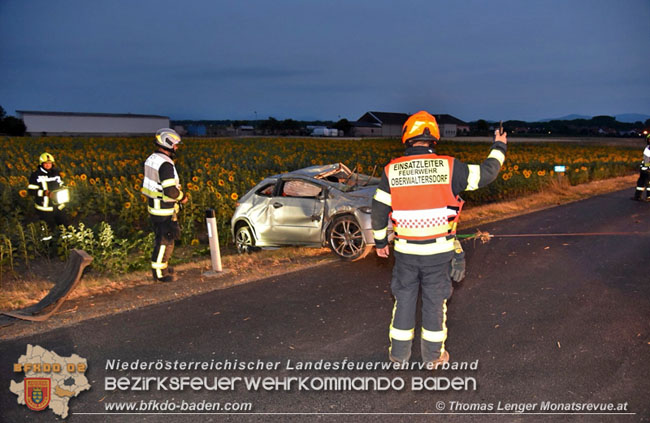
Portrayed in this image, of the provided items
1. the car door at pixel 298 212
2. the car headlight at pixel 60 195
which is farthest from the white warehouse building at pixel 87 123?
the car door at pixel 298 212

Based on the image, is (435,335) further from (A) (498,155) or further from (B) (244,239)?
(B) (244,239)

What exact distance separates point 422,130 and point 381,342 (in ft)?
7.09

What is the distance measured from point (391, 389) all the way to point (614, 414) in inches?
64.9

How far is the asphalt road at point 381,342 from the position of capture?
365cm

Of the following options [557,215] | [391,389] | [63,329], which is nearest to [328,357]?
[391,389]

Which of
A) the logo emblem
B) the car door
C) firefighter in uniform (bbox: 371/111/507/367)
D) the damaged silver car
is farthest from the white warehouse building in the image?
firefighter in uniform (bbox: 371/111/507/367)

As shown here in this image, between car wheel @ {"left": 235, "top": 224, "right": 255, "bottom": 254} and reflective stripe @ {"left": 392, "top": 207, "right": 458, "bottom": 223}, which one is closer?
reflective stripe @ {"left": 392, "top": 207, "right": 458, "bottom": 223}

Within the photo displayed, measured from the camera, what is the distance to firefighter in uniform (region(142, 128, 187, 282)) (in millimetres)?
6434

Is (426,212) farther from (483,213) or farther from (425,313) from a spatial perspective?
(483,213)

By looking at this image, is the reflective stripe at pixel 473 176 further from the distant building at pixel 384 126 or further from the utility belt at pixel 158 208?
the distant building at pixel 384 126

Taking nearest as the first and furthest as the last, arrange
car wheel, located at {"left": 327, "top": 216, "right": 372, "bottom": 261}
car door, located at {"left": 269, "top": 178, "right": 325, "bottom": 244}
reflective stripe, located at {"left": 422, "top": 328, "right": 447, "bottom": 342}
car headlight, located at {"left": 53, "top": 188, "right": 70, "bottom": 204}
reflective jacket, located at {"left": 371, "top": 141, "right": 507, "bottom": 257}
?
1. reflective jacket, located at {"left": 371, "top": 141, "right": 507, "bottom": 257}
2. reflective stripe, located at {"left": 422, "top": 328, "right": 447, "bottom": 342}
3. car wheel, located at {"left": 327, "top": 216, "right": 372, "bottom": 261}
4. car door, located at {"left": 269, "top": 178, "right": 325, "bottom": 244}
5. car headlight, located at {"left": 53, "top": 188, "right": 70, "bottom": 204}

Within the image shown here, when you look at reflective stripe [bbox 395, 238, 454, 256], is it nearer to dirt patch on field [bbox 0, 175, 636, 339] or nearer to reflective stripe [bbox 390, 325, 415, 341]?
reflective stripe [bbox 390, 325, 415, 341]

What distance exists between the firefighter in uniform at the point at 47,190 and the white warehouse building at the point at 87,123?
69505 mm

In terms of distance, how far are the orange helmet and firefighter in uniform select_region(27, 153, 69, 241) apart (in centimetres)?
818
